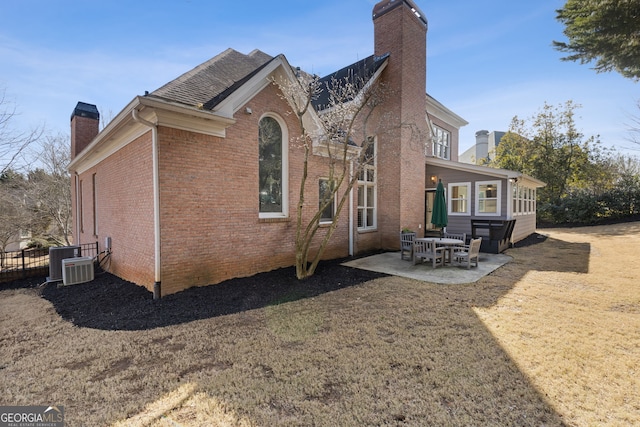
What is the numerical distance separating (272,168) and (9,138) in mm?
12643

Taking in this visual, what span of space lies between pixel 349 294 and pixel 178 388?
12.7ft

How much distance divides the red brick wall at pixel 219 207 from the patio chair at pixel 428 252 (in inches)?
154

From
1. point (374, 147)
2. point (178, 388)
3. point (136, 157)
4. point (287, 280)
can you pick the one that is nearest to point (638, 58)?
point (374, 147)

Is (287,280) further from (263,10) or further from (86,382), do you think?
(263,10)

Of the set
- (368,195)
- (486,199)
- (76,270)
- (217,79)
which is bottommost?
(76,270)

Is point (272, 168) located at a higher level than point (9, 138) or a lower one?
lower

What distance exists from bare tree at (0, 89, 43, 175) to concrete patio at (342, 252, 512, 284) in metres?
14.9

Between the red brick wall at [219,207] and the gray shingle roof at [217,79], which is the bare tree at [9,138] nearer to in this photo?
the gray shingle roof at [217,79]

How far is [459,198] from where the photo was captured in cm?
1375

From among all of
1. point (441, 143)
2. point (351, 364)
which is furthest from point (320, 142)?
point (441, 143)

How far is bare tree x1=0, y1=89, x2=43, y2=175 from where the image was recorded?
11.5 m

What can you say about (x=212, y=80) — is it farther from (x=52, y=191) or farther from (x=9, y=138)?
(x=52, y=191)

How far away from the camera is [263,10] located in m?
8.69

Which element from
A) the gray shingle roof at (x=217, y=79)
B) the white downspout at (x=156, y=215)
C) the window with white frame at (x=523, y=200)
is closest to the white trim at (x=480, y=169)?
the window with white frame at (x=523, y=200)
